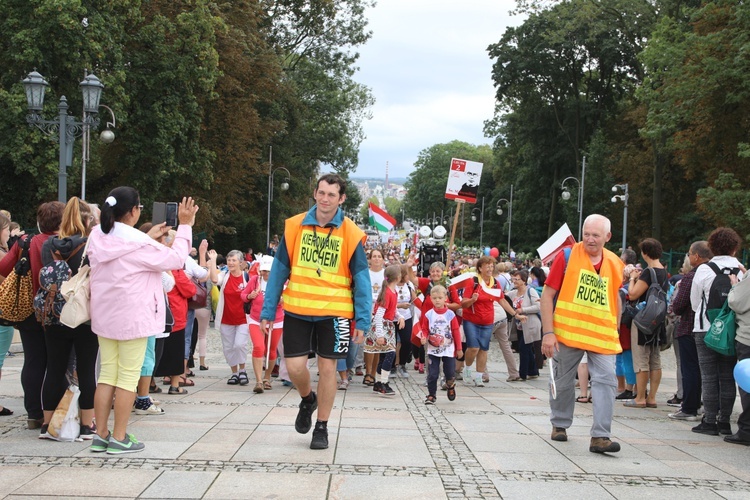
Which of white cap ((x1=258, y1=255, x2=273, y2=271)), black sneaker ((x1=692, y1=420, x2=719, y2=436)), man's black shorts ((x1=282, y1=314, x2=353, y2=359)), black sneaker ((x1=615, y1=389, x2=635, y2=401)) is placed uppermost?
white cap ((x1=258, y1=255, x2=273, y2=271))

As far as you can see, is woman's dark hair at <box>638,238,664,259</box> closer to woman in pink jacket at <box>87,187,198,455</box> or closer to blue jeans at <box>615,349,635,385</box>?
blue jeans at <box>615,349,635,385</box>

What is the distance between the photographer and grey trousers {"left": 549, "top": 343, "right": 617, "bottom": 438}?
6.46 meters

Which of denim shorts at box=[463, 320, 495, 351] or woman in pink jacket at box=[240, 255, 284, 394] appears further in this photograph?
denim shorts at box=[463, 320, 495, 351]

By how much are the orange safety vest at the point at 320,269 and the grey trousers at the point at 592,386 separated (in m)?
1.82

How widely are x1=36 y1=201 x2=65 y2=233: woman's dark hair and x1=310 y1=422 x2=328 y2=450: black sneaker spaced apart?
7.93 ft

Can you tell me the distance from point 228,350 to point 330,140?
35.8 meters

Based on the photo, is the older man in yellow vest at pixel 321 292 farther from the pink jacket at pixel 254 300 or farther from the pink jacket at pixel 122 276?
the pink jacket at pixel 254 300

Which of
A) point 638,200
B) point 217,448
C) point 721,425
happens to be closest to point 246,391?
point 217,448

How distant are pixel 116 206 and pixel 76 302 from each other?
701mm

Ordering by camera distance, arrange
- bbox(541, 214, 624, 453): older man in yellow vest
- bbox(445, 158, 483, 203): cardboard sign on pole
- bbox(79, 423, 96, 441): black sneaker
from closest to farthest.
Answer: bbox(79, 423, 96, 441): black sneaker < bbox(541, 214, 624, 453): older man in yellow vest < bbox(445, 158, 483, 203): cardboard sign on pole

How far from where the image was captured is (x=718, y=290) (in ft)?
26.0

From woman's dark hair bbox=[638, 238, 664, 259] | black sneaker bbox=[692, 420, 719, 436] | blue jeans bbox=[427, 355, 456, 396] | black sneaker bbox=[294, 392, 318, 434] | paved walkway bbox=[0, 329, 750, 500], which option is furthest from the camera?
blue jeans bbox=[427, 355, 456, 396]

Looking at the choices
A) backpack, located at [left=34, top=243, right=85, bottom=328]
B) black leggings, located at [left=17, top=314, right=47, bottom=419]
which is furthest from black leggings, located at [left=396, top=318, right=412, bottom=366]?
backpack, located at [left=34, top=243, right=85, bottom=328]

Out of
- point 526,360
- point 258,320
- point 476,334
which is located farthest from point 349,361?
point 526,360
